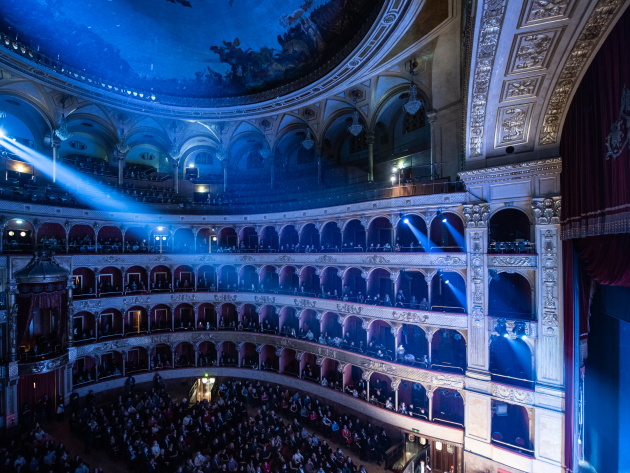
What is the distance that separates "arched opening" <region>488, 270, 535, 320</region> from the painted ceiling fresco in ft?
42.1

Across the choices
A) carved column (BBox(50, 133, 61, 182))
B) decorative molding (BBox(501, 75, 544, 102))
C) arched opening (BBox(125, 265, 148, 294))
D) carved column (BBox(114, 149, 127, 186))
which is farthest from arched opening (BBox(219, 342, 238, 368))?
decorative molding (BBox(501, 75, 544, 102))

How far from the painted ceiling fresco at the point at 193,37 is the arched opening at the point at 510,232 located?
416 inches

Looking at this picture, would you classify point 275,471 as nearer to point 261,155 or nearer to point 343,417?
point 343,417

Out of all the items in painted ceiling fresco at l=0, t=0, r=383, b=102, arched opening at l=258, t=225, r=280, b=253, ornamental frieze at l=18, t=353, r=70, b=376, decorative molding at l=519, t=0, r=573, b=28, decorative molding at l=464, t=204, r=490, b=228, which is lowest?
ornamental frieze at l=18, t=353, r=70, b=376

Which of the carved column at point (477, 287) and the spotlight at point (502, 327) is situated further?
the carved column at point (477, 287)

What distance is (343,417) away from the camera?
17078 mm

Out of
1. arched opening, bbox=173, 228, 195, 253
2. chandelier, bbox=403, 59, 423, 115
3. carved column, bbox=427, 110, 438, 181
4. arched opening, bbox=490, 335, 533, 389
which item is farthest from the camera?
arched opening, bbox=173, 228, 195, 253

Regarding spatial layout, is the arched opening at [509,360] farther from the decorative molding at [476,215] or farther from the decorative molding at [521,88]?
the decorative molding at [521,88]

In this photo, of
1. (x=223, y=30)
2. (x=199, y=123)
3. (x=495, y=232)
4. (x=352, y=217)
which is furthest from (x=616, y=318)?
(x=199, y=123)

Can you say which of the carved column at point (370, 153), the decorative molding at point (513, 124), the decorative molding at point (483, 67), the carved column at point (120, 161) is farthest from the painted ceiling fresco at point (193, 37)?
the decorative molding at point (513, 124)

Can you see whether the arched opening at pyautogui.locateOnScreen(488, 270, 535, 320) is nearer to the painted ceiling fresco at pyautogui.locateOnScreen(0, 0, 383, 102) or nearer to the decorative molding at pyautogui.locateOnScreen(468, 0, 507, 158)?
the decorative molding at pyautogui.locateOnScreen(468, 0, 507, 158)

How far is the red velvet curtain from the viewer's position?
7910mm

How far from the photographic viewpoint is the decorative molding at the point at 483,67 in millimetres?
9250

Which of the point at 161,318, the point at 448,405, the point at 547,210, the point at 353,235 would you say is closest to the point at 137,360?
the point at 161,318
